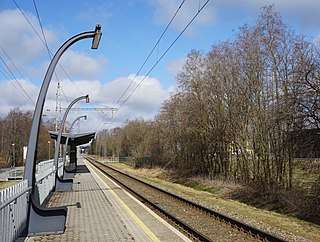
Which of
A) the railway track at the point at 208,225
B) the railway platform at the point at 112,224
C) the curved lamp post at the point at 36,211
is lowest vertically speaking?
the railway track at the point at 208,225

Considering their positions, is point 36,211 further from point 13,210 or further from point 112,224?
point 112,224

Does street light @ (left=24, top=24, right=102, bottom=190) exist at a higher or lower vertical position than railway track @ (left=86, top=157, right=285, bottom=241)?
higher

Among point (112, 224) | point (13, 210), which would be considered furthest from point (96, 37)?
point (13, 210)

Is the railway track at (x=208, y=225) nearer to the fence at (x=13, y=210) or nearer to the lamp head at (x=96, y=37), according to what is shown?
the fence at (x=13, y=210)

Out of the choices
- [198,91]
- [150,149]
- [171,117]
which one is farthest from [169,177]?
[150,149]

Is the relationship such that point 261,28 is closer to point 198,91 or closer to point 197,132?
point 198,91

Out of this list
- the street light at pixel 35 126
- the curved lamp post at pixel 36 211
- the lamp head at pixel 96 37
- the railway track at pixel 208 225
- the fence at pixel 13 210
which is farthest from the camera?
the lamp head at pixel 96 37

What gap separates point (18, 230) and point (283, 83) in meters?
15.6

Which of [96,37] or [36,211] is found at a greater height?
[96,37]

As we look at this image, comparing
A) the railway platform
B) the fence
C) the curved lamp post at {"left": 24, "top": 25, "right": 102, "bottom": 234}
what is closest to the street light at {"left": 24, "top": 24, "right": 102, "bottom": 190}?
the curved lamp post at {"left": 24, "top": 25, "right": 102, "bottom": 234}

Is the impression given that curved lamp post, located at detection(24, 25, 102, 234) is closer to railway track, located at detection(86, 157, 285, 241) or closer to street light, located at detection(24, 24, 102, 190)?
street light, located at detection(24, 24, 102, 190)

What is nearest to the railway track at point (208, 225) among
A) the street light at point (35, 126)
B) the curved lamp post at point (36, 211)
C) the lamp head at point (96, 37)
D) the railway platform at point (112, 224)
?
the railway platform at point (112, 224)

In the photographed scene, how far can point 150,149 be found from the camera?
54.6 m

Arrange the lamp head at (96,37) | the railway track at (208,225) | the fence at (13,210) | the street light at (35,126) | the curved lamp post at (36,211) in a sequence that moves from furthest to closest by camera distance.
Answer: the lamp head at (96,37) → the railway track at (208,225) → the street light at (35,126) → the curved lamp post at (36,211) → the fence at (13,210)
